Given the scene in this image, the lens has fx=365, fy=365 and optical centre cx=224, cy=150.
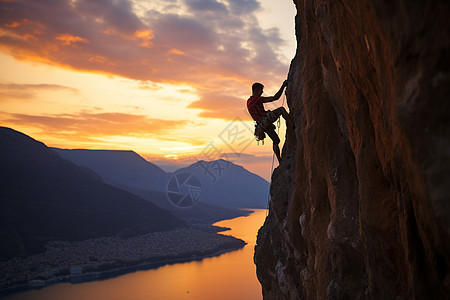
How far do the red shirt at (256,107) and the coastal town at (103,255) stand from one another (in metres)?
64.4

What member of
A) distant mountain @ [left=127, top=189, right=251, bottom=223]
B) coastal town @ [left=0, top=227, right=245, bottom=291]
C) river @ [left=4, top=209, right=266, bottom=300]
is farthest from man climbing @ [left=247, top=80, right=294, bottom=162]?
distant mountain @ [left=127, top=189, right=251, bottom=223]

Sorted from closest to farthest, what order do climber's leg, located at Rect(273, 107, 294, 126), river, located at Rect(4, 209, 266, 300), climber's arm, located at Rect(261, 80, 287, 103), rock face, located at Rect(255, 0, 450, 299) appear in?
1. rock face, located at Rect(255, 0, 450, 299)
2. climber's arm, located at Rect(261, 80, 287, 103)
3. climber's leg, located at Rect(273, 107, 294, 126)
4. river, located at Rect(4, 209, 266, 300)

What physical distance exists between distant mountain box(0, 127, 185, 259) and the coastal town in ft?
15.1

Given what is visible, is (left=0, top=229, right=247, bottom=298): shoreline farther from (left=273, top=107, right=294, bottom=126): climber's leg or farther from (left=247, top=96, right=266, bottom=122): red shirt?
(left=273, top=107, right=294, bottom=126): climber's leg

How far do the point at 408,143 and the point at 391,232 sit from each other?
2.29m

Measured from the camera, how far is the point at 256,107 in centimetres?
1034

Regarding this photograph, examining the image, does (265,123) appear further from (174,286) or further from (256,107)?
(174,286)

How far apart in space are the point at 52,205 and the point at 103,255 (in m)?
28.4

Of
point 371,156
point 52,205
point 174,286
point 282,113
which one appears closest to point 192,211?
point 52,205

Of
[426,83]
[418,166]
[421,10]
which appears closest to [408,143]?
[418,166]

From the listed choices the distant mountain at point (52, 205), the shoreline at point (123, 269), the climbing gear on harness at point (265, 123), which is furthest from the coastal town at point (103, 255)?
the climbing gear on harness at point (265, 123)

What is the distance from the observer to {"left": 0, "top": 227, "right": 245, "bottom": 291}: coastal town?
214ft

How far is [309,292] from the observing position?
9.09m

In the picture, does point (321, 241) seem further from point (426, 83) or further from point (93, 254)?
point (93, 254)
